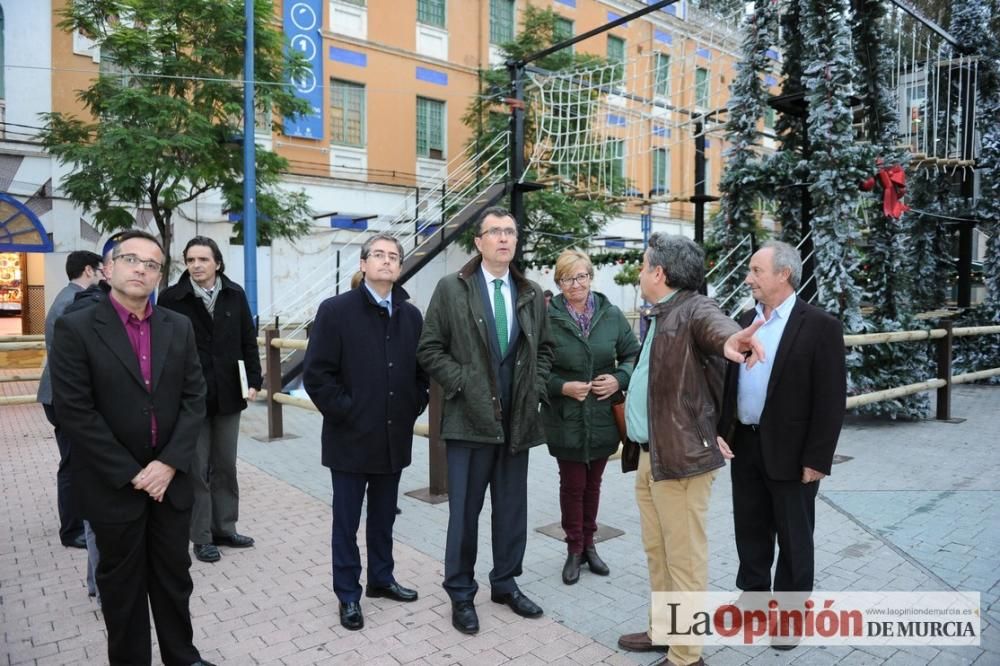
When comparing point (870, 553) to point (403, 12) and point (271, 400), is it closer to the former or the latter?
point (271, 400)

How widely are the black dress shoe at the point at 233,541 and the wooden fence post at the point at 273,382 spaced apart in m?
3.14

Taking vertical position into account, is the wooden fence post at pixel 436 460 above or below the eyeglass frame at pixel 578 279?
below

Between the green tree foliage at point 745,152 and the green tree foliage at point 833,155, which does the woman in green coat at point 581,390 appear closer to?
the green tree foliage at point 833,155

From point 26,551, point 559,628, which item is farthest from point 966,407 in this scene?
point 26,551

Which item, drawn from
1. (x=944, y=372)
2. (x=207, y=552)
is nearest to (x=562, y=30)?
(x=944, y=372)

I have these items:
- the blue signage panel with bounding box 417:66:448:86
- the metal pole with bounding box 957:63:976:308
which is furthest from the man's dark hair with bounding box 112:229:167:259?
the blue signage panel with bounding box 417:66:448:86

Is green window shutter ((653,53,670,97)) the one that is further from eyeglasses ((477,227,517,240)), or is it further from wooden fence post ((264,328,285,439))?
eyeglasses ((477,227,517,240))

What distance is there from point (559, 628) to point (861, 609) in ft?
5.12

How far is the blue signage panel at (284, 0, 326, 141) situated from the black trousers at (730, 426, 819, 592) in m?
16.3

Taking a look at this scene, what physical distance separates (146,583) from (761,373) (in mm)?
2790

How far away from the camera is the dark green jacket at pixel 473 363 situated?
3545mm

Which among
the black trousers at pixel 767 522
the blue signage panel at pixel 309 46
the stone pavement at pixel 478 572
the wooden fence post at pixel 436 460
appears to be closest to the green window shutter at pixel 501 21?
the blue signage panel at pixel 309 46

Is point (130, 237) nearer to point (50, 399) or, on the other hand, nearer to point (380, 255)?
point (380, 255)

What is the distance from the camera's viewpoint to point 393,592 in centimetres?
392
